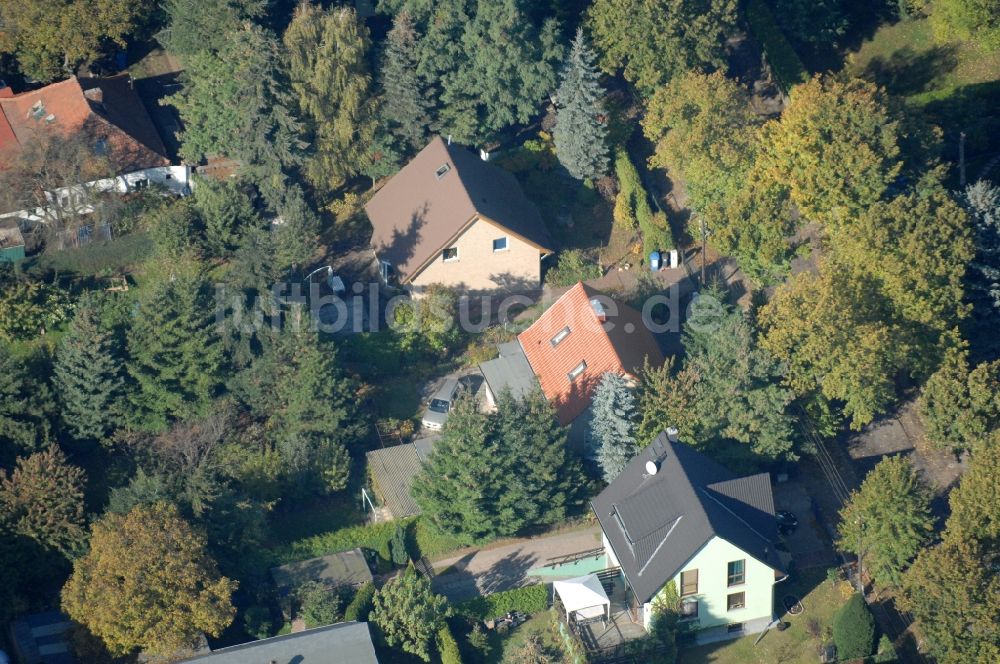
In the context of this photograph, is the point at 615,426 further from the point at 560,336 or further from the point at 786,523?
the point at 786,523

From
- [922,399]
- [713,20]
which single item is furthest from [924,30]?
[922,399]

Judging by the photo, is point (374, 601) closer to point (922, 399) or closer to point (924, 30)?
point (922, 399)

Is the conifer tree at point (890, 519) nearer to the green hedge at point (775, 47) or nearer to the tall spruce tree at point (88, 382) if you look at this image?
the green hedge at point (775, 47)

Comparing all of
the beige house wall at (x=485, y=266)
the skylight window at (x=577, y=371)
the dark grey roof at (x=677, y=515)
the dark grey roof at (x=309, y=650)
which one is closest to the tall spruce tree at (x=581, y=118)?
the beige house wall at (x=485, y=266)

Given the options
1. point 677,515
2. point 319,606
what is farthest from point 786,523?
point 319,606

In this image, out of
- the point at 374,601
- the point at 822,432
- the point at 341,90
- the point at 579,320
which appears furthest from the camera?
the point at 341,90
